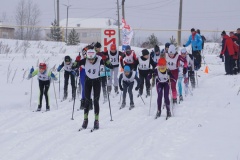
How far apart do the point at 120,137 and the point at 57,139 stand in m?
1.41

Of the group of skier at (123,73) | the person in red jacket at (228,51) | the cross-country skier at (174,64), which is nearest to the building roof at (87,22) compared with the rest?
the person in red jacket at (228,51)

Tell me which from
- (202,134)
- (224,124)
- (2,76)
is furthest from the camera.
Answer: (2,76)

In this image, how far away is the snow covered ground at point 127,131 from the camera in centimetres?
754

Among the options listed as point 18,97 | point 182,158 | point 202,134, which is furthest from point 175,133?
point 18,97

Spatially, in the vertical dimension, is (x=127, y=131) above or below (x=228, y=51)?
below

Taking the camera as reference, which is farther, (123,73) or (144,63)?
(144,63)

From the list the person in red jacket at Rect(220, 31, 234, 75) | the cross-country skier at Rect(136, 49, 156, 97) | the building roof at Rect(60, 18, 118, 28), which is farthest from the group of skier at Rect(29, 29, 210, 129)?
the building roof at Rect(60, 18, 118, 28)

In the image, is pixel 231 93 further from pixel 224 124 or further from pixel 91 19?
pixel 91 19

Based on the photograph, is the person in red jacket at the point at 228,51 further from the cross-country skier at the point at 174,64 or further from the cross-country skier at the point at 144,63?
the cross-country skier at the point at 174,64

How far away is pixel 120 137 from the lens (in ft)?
29.0

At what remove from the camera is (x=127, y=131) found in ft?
31.0

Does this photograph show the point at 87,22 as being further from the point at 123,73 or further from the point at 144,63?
the point at 123,73

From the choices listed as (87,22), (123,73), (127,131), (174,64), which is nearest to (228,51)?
(174,64)

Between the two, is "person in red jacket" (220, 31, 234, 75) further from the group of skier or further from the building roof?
the building roof
